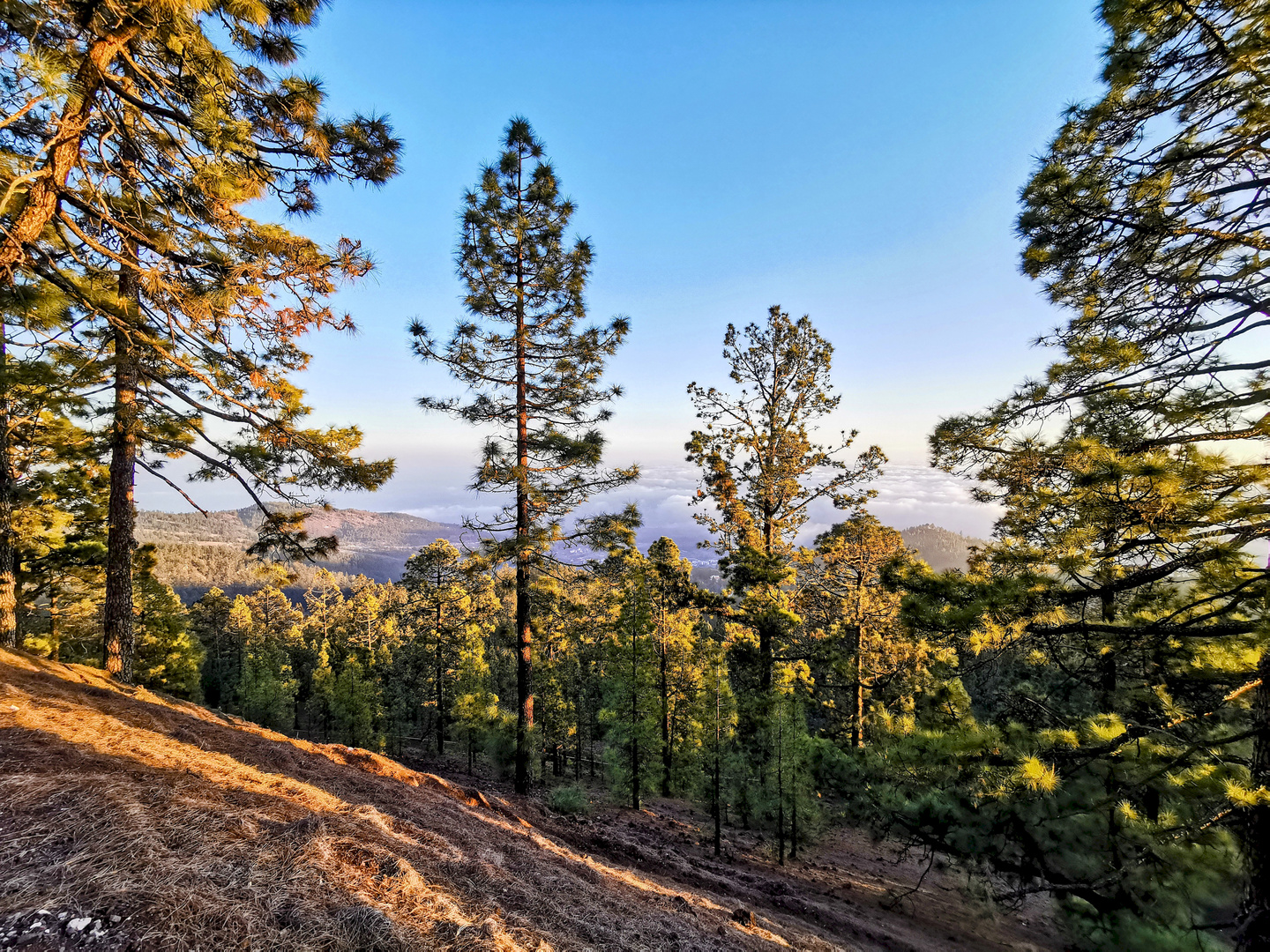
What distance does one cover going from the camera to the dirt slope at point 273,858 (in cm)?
290

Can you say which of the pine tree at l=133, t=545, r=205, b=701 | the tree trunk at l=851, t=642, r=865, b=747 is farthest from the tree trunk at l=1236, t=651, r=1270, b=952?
the pine tree at l=133, t=545, r=205, b=701

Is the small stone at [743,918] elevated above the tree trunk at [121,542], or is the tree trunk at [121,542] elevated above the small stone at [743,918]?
the tree trunk at [121,542]

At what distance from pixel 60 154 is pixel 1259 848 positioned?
15.6 m

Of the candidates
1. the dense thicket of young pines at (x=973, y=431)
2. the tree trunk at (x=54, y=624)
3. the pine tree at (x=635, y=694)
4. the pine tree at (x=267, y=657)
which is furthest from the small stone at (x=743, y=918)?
the pine tree at (x=267, y=657)

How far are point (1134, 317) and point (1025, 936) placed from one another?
14.0m

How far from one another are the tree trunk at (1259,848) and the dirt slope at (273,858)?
16.4ft

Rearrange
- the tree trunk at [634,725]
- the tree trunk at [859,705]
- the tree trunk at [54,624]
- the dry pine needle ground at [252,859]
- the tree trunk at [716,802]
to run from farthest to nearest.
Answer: the tree trunk at [859,705] < the tree trunk at [54,624] < the tree trunk at [634,725] < the tree trunk at [716,802] < the dry pine needle ground at [252,859]

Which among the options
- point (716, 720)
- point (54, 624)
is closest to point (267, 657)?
point (54, 624)

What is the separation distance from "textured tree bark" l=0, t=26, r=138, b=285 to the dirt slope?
5586 mm

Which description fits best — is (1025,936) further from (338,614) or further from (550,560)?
(338,614)

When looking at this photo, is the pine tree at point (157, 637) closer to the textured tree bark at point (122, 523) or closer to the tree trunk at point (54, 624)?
the tree trunk at point (54, 624)

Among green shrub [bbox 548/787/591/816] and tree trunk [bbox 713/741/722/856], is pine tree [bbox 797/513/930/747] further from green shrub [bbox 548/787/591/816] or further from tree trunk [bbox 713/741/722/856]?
green shrub [bbox 548/787/591/816]

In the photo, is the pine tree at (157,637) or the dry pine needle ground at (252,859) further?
the pine tree at (157,637)

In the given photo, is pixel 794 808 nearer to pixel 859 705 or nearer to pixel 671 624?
Result: pixel 859 705
